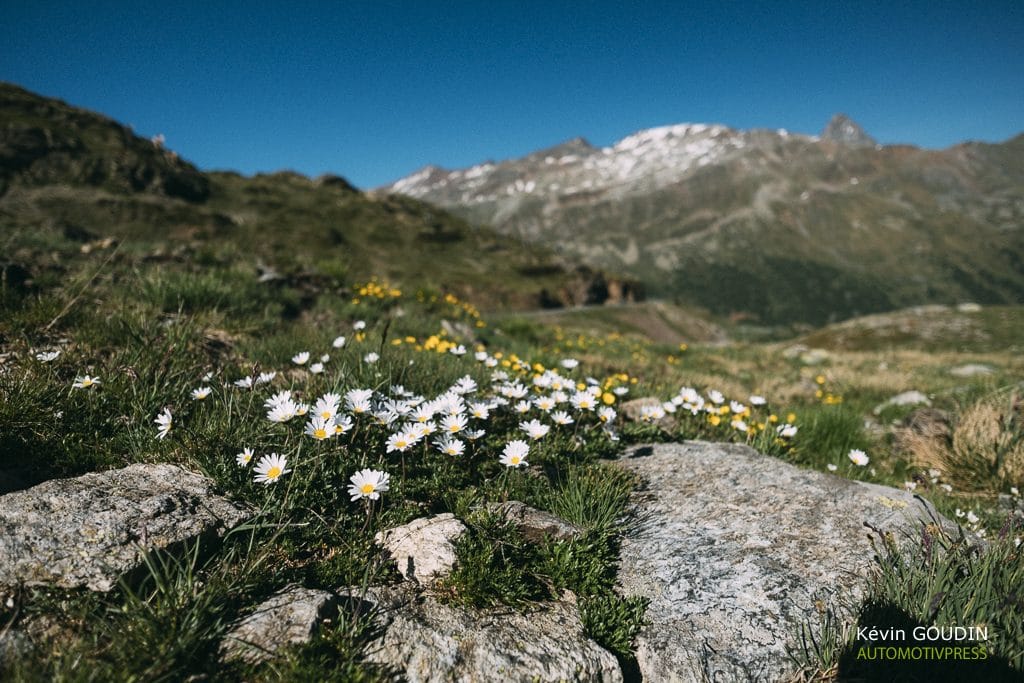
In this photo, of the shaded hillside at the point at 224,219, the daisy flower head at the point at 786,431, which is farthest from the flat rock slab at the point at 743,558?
the shaded hillside at the point at 224,219

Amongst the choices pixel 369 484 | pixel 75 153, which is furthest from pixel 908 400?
pixel 75 153

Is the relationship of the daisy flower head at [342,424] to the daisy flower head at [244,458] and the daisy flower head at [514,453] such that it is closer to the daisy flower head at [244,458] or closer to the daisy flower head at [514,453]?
the daisy flower head at [244,458]

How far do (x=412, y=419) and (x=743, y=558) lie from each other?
7.53 feet

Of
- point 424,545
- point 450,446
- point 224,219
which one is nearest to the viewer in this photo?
point 424,545

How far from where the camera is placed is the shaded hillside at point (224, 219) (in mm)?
11305

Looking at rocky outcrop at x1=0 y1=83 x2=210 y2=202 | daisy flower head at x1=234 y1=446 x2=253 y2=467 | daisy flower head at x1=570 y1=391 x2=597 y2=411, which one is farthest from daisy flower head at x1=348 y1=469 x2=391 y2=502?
rocky outcrop at x1=0 y1=83 x2=210 y2=202

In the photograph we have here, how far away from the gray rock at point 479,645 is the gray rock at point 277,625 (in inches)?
9.1

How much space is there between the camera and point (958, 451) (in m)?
5.04

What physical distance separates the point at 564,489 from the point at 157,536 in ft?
7.22

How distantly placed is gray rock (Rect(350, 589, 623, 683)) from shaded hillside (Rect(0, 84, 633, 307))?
6.39 metres

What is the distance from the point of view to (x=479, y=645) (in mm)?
2113

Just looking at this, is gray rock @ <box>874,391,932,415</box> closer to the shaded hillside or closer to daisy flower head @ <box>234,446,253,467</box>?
daisy flower head @ <box>234,446,253,467</box>

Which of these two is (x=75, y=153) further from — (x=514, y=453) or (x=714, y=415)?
(x=714, y=415)

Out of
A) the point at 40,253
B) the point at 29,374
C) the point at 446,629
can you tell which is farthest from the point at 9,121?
the point at 446,629
